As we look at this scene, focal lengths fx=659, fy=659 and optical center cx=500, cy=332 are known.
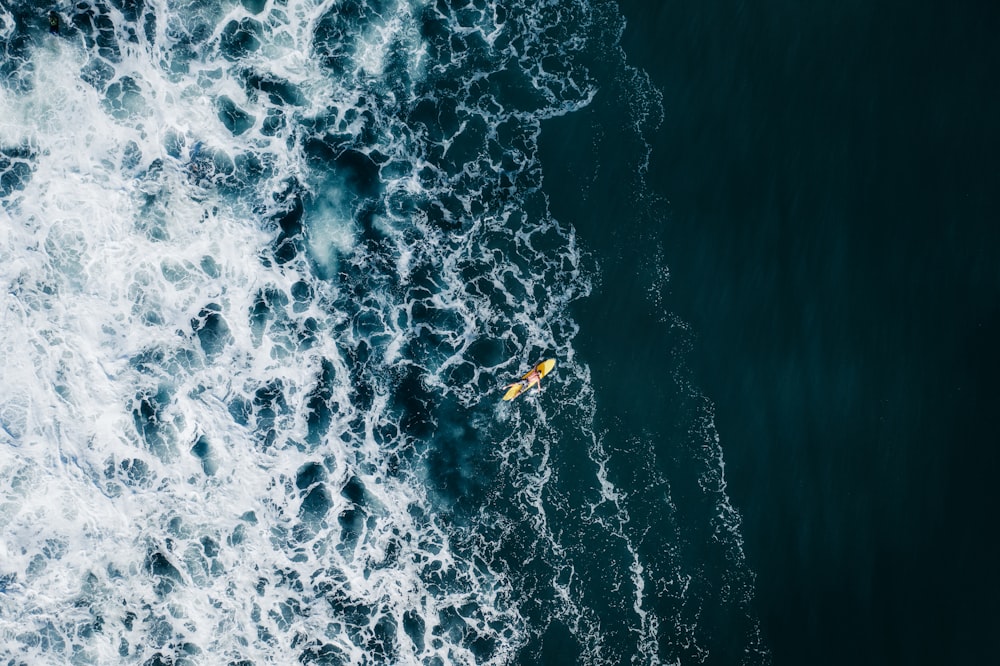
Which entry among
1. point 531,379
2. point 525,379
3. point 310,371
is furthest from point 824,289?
point 310,371

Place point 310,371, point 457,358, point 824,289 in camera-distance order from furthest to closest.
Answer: point 824,289
point 457,358
point 310,371

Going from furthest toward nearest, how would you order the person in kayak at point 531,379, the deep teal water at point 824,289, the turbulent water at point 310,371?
the deep teal water at point 824,289, the person in kayak at point 531,379, the turbulent water at point 310,371

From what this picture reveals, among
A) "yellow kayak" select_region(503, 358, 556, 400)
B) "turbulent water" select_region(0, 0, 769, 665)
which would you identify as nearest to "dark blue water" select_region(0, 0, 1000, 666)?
"turbulent water" select_region(0, 0, 769, 665)

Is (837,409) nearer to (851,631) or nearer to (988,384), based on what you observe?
(988,384)

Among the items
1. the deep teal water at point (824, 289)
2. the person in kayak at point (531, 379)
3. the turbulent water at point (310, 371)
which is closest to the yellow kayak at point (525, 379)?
the person in kayak at point (531, 379)

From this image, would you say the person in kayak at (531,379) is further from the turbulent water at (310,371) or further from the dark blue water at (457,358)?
the dark blue water at (457,358)

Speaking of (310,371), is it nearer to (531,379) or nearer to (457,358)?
(457,358)

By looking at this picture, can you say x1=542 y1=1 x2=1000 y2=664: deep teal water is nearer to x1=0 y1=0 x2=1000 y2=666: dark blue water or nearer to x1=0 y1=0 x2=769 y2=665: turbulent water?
x1=0 y1=0 x2=1000 y2=666: dark blue water
